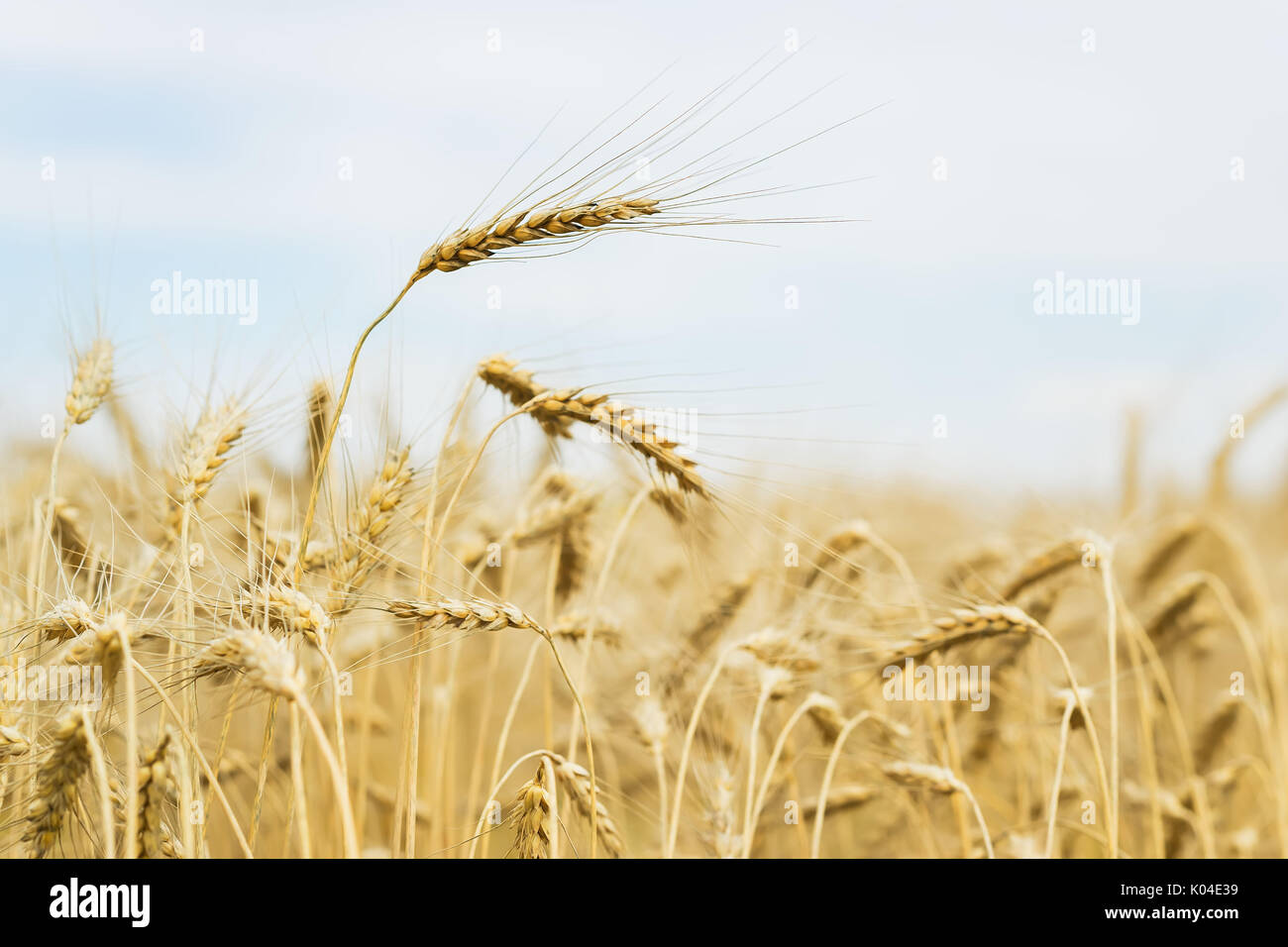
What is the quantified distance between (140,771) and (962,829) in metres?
1.80

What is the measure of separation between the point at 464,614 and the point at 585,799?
432 millimetres

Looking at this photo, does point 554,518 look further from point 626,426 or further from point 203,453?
point 203,453

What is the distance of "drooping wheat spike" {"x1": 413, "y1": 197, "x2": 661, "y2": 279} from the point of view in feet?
4.96

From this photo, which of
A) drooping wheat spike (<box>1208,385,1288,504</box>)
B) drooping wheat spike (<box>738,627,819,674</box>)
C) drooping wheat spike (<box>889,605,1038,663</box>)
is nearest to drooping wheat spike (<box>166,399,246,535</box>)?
drooping wheat spike (<box>738,627,819,674</box>)

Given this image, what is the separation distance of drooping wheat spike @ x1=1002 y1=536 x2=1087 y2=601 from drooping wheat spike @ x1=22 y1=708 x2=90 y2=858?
7.25ft

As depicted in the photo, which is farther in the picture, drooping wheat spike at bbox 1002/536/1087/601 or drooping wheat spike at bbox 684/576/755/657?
drooping wheat spike at bbox 684/576/755/657

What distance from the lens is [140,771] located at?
4.28 feet

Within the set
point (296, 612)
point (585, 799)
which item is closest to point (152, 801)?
point (296, 612)

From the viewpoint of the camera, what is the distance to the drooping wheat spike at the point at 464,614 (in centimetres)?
139

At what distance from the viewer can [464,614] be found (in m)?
1.41

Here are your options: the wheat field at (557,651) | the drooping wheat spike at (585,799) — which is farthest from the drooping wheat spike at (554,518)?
the drooping wheat spike at (585,799)

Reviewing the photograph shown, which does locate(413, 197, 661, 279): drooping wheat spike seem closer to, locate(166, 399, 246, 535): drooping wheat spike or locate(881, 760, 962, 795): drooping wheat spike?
locate(166, 399, 246, 535): drooping wheat spike

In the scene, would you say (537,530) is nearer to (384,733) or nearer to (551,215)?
(551,215)

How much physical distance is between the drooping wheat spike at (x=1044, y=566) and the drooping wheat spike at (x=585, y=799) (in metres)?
1.40
